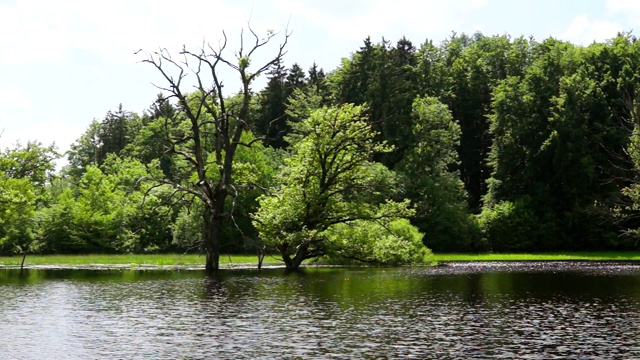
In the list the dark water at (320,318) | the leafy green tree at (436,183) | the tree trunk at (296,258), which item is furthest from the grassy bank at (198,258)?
the dark water at (320,318)

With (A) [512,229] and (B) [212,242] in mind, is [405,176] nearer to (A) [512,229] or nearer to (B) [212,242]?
(A) [512,229]

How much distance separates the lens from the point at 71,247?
8325 centimetres

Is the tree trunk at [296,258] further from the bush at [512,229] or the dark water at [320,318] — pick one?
the bush at [512,229]

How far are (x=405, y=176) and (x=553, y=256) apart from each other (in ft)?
63.6

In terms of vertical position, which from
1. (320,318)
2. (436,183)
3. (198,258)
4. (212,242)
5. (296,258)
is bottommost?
(320,318)

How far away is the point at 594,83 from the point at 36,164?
67095 mm

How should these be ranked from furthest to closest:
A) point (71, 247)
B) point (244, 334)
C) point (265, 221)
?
point (71, 247) → point (265, 221) → point (244, 334)

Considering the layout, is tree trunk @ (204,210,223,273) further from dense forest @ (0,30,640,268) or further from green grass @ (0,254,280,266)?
green grass @ (0,254,280,266)

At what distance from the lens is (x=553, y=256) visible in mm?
81688

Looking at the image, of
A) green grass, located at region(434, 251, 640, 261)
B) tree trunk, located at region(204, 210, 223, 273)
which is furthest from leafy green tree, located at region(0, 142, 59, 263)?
green grass, located at region(434, 251, 640, 261)

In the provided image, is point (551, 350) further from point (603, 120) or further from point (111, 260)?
point (603, 120)

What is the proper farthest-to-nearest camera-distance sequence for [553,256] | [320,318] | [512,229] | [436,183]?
[436,183] < [512,229] < [553,256] < [320,318]

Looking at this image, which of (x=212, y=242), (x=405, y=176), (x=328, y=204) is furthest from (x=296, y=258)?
(x=405, y=176)

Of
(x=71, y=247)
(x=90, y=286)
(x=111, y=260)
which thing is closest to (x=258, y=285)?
(x=90, y=286)
